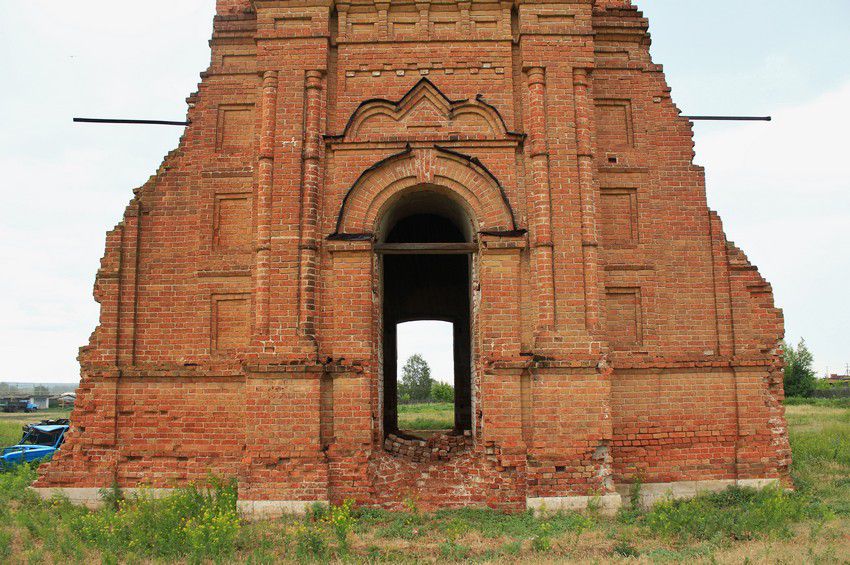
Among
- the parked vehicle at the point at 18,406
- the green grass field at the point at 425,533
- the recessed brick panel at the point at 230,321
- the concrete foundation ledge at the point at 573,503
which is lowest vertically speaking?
the parked vehicle at the point at 18,406

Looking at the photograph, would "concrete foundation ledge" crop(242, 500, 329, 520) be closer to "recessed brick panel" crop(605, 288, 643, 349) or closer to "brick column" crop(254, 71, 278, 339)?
"brick column" crop(254, 71, 278, 339)

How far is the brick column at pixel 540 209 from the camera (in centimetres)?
873

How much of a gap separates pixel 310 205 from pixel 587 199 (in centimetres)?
390

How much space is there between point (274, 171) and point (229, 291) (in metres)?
1.92

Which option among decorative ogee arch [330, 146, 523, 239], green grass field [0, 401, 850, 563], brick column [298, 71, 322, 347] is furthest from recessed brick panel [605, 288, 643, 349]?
brick column [298, 71, 322, 347]

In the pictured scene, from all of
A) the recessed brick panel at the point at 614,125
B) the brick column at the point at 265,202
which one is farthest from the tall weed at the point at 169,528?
the recessed brick panel at the point at 614,125

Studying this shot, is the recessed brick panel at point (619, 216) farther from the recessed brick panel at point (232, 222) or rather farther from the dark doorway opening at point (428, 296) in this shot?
the recessed brick panel at point (232, 222)

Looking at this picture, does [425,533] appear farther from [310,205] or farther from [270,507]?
[310,205]

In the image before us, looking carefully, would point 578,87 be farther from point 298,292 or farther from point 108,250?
point 108,250

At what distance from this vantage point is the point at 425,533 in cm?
769

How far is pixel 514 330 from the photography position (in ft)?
28.8

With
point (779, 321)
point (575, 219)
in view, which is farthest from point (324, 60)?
point (779, 321)

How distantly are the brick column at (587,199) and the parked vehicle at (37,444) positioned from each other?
11.5 metres

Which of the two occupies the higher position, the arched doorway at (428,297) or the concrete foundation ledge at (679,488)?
the arched doorway at (428,297)
